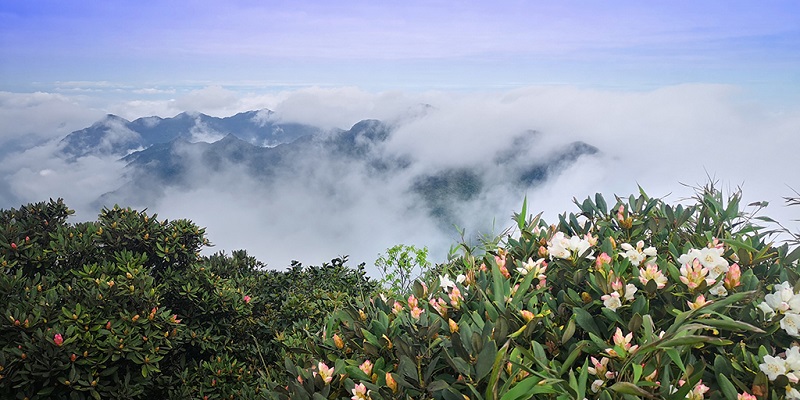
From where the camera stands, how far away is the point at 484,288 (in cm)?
210

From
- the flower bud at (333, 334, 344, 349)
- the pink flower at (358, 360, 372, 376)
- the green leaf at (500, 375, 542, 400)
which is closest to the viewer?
the green leaf at (500, 375, 542, 400)

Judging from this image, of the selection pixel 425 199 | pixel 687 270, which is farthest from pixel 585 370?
pixel 425 199

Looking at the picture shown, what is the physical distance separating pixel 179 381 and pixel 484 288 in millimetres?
3168

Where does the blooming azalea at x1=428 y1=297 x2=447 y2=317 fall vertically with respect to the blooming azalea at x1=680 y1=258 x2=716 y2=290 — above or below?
below

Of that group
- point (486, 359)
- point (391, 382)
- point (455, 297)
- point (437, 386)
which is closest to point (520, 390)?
point (486, 359)

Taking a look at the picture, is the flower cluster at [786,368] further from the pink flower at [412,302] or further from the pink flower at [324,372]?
the pink flower at [324,372]

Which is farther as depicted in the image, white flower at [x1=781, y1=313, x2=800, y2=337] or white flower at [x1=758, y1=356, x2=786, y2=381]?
white flower at [x1=781, y1=313, x2=800, y2=337]

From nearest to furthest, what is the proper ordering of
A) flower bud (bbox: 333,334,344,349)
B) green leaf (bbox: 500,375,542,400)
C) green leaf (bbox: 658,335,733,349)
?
green leaf (bbox: 658,335,733,349) → green leaf (bbox: 500,375,542,400) → flower bud (bbox: 333,334,344,349)

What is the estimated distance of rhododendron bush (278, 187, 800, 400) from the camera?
153 centimetres

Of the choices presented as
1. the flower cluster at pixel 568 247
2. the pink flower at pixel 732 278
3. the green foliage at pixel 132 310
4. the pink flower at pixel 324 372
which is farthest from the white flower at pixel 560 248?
the green foliage at pixel 132 310

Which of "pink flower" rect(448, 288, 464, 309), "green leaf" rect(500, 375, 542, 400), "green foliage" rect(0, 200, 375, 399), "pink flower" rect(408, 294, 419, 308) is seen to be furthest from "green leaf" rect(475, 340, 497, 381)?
"green foliage" rect(0, 200, 375, 399)

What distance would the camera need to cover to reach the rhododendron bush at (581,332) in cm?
153

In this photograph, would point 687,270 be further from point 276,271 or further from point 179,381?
point 276,271

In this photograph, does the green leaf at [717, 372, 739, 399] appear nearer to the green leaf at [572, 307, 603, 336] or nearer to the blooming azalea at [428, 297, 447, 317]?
the green leaf at [572, 307, 603, 336]
